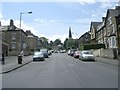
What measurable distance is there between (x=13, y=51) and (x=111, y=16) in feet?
102

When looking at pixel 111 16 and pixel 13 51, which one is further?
pixel 13 51

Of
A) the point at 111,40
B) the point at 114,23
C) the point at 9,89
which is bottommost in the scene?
the point at 9,89

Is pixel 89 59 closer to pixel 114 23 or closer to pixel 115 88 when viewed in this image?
pixel 114 23

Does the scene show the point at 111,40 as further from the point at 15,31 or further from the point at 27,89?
the point at 27,89

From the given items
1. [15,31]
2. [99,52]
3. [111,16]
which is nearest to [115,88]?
[99,52]

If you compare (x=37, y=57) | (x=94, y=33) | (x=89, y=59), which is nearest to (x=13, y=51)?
(x=94, y=33)

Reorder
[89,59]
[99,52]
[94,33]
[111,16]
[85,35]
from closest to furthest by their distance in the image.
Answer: [89,59]
[99,52]
[111,16]
[94,33]
[85,35]

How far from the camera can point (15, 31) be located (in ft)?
264

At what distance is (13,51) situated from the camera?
74125mm

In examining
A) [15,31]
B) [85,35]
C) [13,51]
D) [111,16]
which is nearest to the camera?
[111,16]

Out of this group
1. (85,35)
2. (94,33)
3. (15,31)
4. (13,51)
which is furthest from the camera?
(85,35)

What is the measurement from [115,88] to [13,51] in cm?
6492

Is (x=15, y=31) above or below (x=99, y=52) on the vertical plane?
above

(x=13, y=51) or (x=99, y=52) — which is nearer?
(x=99, y=52)
